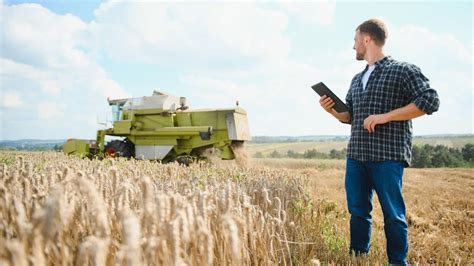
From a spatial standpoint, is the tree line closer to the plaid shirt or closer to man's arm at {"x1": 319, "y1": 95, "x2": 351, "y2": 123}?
man's arm at {"x1": 319, "y1": 95, "x2": 351, "y2": 123}

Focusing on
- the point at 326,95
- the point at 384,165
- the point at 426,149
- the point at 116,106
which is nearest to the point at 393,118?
the point at 384,165

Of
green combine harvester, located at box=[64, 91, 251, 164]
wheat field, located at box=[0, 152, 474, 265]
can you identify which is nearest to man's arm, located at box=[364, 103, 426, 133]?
wheat field, located at box=[0, 152, 474, 265]

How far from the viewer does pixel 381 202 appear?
3260 millimetres

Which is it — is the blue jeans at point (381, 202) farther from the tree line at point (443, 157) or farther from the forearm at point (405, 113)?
the tree line at point (443, 157)

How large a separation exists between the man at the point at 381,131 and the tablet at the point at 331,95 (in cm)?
5

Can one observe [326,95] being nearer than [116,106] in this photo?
Yes

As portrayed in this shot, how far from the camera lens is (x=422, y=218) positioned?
5.48 metres

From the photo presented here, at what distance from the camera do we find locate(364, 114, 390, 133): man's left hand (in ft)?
10.4

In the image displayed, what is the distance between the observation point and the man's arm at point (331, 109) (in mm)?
3779

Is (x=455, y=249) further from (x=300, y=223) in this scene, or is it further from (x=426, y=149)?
(x=426, y=149)

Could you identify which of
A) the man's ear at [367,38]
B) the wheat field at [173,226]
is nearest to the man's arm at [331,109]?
the man's ear at [367,38]

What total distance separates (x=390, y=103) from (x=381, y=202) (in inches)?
35.5

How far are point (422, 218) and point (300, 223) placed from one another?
8.58ft

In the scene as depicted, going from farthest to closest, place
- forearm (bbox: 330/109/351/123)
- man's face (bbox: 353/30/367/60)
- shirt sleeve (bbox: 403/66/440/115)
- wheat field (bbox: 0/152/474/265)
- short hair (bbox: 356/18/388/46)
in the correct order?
1. forearm (bbox: 330/109/351/123)
2. man's face (bbox: 353/30/367/60)
3. short hair (bbox: 356/18/388/46)
4. shirt sleeve (bbox: 403/66/440/115)
5. wheat field (bbox: 0/152/474/265)
